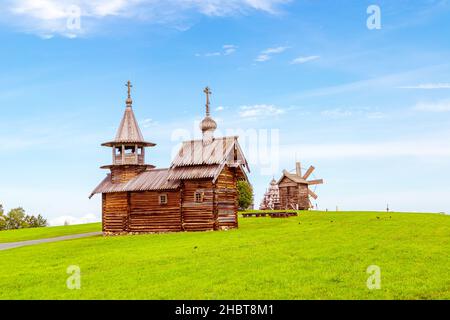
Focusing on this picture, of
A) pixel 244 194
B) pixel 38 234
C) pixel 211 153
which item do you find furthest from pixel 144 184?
pixel 244 194

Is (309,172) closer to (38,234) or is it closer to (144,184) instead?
(144,184)

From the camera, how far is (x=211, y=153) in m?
39.4

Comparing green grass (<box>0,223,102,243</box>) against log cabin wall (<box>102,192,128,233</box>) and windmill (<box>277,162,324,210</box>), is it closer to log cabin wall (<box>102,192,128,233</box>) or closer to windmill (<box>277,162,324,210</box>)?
log cabin wall (<box>102,192,128,233</box>)

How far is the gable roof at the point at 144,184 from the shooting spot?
39500 mm

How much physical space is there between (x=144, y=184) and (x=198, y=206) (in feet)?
18.1

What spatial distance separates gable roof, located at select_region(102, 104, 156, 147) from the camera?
4354cm

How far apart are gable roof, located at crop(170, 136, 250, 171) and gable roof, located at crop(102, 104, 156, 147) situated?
471 cm

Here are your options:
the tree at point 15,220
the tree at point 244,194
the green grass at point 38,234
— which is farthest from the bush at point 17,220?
the tree at point 244,194

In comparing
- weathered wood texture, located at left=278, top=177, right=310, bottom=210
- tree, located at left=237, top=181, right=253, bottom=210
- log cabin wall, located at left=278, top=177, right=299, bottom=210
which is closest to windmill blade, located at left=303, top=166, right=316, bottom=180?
A: weathered wood texture, located at left=278, top=177, right=310, bottom=210

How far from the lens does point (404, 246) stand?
22.9m

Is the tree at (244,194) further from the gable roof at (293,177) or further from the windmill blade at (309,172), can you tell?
the windmill blade at (309,172)
